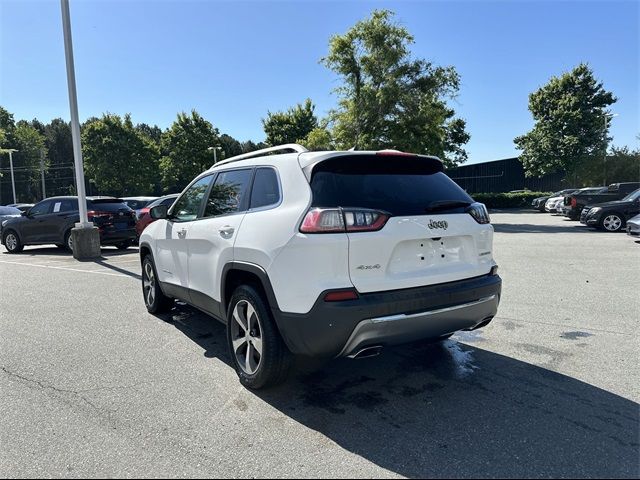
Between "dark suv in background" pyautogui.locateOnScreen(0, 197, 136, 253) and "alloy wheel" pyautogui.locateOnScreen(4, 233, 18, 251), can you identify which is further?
"alloy wheel" pyautogui.locateOnScreen(4, 233, 18, 251)

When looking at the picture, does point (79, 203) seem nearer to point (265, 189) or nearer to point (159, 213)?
point (159, 213)

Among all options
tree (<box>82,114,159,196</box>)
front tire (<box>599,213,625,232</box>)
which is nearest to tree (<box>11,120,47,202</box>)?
tree (<box>82,114,159,196</box>)

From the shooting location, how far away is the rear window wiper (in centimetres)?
337

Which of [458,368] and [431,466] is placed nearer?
[431,466]

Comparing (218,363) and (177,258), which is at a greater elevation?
(177,258)

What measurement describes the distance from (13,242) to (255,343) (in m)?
14.2

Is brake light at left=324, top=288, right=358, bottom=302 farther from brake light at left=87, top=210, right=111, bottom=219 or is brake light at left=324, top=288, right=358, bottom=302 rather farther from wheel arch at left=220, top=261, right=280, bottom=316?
brake light at left=87, top=210, right=111, bottom=219

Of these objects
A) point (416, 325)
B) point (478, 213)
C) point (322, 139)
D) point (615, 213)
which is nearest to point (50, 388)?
point (416, 325)

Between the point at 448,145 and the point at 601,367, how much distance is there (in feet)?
124

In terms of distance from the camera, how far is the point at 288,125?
47.4 metres

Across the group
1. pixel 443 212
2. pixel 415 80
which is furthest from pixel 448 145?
pixel 443 212

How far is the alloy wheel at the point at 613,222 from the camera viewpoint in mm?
15992

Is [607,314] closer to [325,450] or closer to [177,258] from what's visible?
[325,450]

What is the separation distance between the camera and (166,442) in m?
2.89
